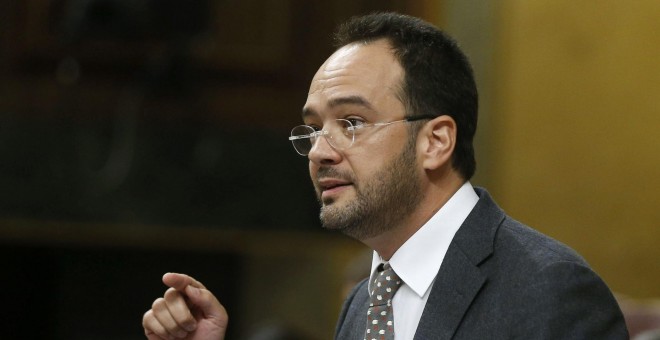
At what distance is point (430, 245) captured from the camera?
2.20 m

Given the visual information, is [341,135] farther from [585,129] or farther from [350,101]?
[585,129]

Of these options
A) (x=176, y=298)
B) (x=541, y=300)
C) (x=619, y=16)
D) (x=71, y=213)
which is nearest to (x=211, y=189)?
(x=71, y=213)

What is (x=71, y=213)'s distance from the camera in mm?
5656

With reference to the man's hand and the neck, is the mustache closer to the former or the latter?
the neck

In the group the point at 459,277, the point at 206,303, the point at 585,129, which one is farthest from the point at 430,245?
the point at 585,129

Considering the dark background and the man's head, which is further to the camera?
the dark background

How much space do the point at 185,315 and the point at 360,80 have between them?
2.02ft

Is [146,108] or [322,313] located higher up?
[146,108]

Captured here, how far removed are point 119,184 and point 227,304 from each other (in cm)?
123

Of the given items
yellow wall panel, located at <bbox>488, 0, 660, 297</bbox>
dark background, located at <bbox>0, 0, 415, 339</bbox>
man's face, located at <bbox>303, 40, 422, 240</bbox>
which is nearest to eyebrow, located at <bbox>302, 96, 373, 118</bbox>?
man's face, located at <bbox>303, 40, 422, 240</bbox>

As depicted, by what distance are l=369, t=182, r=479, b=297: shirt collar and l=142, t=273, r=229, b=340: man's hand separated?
415 mm

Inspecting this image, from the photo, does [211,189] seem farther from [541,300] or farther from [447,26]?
[541,300]

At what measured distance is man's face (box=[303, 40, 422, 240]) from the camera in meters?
2.22

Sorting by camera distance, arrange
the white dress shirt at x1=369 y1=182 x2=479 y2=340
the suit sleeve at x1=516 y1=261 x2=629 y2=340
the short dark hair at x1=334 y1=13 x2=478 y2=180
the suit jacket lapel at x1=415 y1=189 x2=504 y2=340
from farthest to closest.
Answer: the short dark hair at x1=334 y1=13 x2=478 y2=180
the white dress shirt at x1=369 y1=182 x2=479 y2=340
the suit jacket lapel at x1=415 y1=189 x2=504 y2=340
the suit sleeve at x1=516 y1=261 x2=629 y2=340
